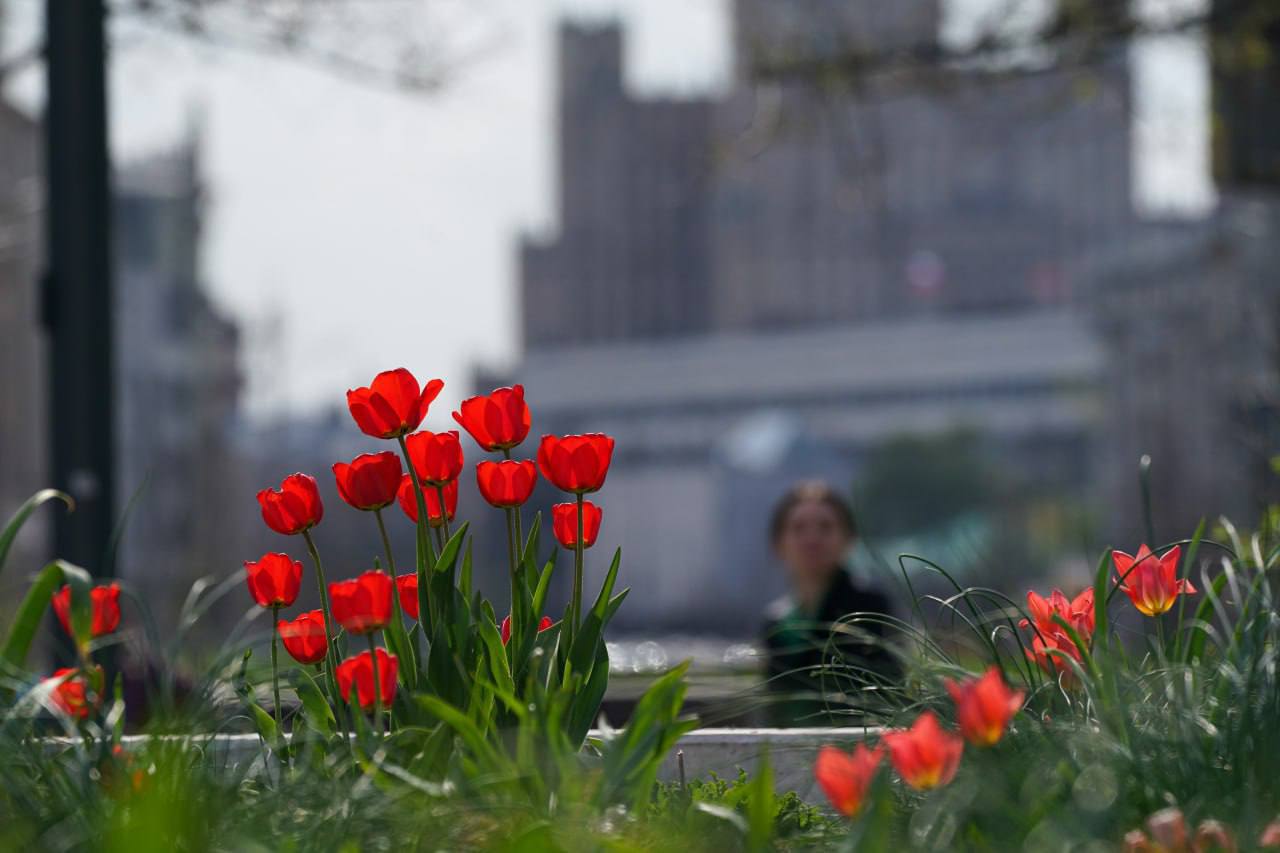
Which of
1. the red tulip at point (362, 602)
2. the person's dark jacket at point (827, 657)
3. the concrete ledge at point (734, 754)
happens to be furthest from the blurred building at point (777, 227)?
the red tulip at point (362, 602)

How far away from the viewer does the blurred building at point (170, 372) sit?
42750 mm

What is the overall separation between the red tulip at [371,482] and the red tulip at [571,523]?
0.59 ft

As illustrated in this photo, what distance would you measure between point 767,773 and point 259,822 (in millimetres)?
396

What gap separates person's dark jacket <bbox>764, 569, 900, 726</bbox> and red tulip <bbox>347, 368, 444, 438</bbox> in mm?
417

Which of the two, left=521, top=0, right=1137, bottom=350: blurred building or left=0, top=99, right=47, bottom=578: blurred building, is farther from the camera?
left=521, top=0, right=1137, bottom=350: blurred building

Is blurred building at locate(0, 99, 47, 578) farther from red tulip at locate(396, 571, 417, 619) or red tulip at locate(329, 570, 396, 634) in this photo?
red tulip at locate(329, 570, 396, 634)

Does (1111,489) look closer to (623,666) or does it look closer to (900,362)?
(900,362)

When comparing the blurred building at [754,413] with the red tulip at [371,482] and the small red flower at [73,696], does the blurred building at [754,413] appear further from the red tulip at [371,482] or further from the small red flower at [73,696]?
the small red flower at [73,696]

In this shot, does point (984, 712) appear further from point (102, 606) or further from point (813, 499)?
point (813, 499)

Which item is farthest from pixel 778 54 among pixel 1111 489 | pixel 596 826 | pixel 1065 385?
pixel 1065 385

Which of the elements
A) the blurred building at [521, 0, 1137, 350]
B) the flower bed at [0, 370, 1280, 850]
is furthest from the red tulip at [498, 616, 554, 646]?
the blurred building at [521, 0, 1137, 350]

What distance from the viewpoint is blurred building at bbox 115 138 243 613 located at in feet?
140

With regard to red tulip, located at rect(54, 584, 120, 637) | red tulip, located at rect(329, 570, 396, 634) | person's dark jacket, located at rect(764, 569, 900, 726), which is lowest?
person's dark jacket, located at rect(764, 569, 900, 726)

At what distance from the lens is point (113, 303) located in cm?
423
